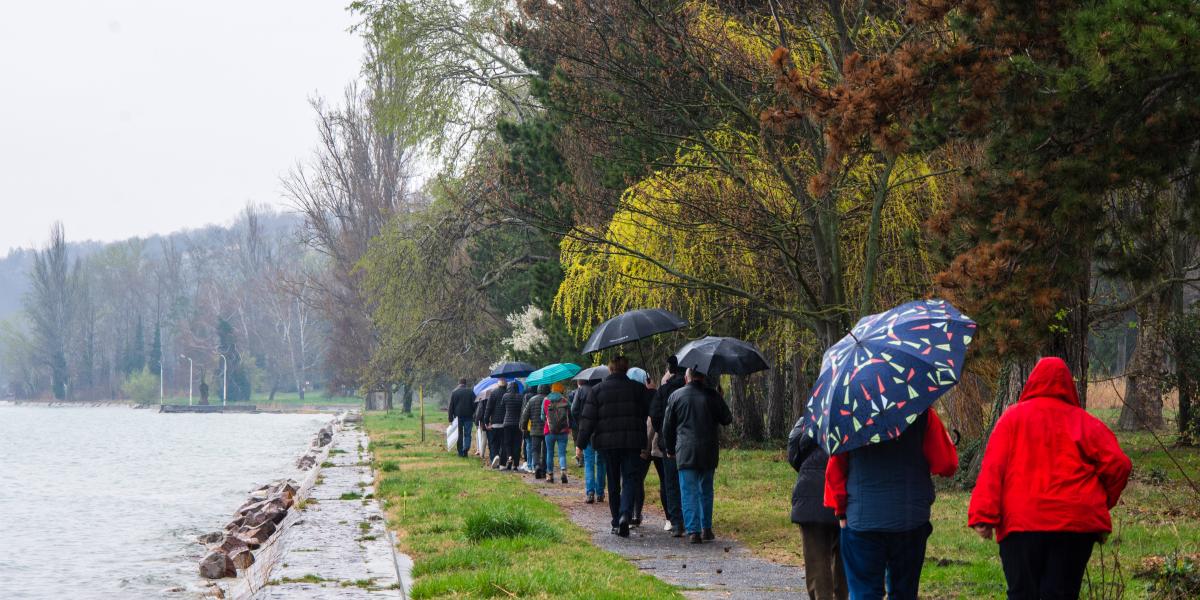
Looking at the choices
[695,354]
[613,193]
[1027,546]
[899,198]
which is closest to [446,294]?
[613,193]

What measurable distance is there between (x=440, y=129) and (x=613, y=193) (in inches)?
535

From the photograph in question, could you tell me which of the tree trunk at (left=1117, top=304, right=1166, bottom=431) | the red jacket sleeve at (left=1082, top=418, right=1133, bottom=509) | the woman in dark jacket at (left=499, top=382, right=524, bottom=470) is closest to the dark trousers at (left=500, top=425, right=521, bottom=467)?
the woman in dark jacket at (left=499, top=382, right=524, bottom=470)

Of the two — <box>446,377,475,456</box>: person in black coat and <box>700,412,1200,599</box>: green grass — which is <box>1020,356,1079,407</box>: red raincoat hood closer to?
<box>700,412,1200,599</box>: green grass

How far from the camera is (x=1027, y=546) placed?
625 cm

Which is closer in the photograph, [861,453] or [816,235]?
[861,453]

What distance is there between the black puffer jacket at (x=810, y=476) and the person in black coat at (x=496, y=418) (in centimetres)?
1657

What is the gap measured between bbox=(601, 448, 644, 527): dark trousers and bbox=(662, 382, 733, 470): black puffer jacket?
1.29 m

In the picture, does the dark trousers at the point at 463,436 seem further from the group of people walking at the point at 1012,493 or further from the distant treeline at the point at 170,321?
the distant treeline at the point at 170,321

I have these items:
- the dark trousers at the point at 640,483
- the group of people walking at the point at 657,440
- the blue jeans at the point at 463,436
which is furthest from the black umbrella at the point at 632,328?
the blue jeans at the point at 463,436

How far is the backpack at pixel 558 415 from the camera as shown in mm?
20672

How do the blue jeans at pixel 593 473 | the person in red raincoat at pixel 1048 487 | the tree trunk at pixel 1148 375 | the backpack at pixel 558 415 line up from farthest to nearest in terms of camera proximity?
1. the tree trunk at pixel 1148 375
2. the backpack at pixel 558 415
3. the blue jeans at pixel 593 473
4. the person in red raincoat at pixel 1048 487

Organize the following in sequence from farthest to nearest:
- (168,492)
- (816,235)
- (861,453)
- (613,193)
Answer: (168,492) → (613,193) → (816,235) → (861,453)

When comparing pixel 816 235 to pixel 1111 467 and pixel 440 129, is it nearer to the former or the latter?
pixel 1111 467

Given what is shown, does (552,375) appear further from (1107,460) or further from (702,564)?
(1107,460)
